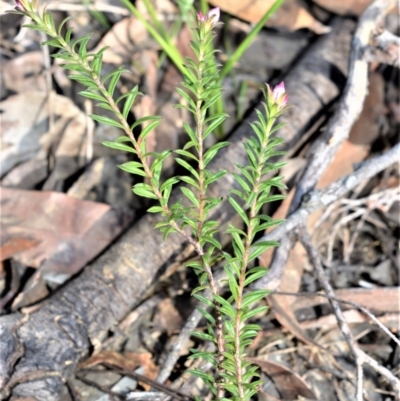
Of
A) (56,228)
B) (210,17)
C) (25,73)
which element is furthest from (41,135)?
(210,17)

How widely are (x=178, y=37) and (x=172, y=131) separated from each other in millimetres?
510

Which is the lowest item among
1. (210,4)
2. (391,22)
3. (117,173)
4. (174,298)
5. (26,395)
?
(26,395)

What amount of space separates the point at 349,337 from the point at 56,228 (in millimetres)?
1100

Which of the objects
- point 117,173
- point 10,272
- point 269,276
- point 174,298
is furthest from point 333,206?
point 10,272

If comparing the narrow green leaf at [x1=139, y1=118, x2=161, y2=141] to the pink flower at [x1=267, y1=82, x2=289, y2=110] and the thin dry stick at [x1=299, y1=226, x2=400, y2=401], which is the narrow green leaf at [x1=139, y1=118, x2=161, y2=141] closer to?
the pink flower at [x1=267, y1=82, x2=289, y2=110]

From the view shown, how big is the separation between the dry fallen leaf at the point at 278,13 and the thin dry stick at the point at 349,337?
117 cm

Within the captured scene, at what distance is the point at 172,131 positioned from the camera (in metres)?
2.49

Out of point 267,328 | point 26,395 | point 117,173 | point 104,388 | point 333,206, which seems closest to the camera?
point 26,395

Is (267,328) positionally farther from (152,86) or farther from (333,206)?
(152,86)

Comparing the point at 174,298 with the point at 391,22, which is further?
the point at 391,22

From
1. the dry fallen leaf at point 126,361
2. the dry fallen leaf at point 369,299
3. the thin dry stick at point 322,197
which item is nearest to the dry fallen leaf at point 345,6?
the thin dry stick at point 322,197

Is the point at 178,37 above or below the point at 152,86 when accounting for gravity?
above

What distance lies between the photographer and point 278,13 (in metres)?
2.69

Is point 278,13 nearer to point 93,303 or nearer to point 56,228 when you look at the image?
point 56,228
